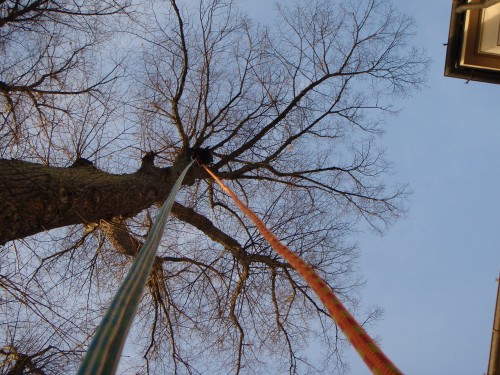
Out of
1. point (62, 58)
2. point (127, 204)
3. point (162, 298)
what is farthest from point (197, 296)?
point (62, 58)

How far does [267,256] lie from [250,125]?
191 cm

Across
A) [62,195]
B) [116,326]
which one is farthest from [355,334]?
[62,195]

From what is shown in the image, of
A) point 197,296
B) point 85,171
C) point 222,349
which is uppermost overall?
point 85,171

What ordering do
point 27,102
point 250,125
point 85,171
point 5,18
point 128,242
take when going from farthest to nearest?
1. point 250,125
2. point 128,242
3. point 27,102
4. point 85,171
5. point 5,18

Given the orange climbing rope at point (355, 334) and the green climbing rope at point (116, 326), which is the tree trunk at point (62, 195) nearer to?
the green climbing rope at point (116, 326)

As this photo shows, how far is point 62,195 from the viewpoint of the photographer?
3.52 metres

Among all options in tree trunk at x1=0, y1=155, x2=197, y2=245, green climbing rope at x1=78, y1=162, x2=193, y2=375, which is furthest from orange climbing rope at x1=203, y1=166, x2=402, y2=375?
tree trunk at x1=0, y1=155, x2=197, y2=245

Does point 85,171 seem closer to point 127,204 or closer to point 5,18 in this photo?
point 127,204

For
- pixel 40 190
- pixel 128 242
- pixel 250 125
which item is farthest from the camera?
pixel 250 125

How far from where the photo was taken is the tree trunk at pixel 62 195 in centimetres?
312

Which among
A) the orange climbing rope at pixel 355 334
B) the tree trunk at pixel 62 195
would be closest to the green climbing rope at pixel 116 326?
the orange climbing rope at pixel 355 334

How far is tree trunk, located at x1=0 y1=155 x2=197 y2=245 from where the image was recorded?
3115mm

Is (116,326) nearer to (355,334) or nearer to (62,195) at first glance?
(355,334)

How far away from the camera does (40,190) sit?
11.0ft
